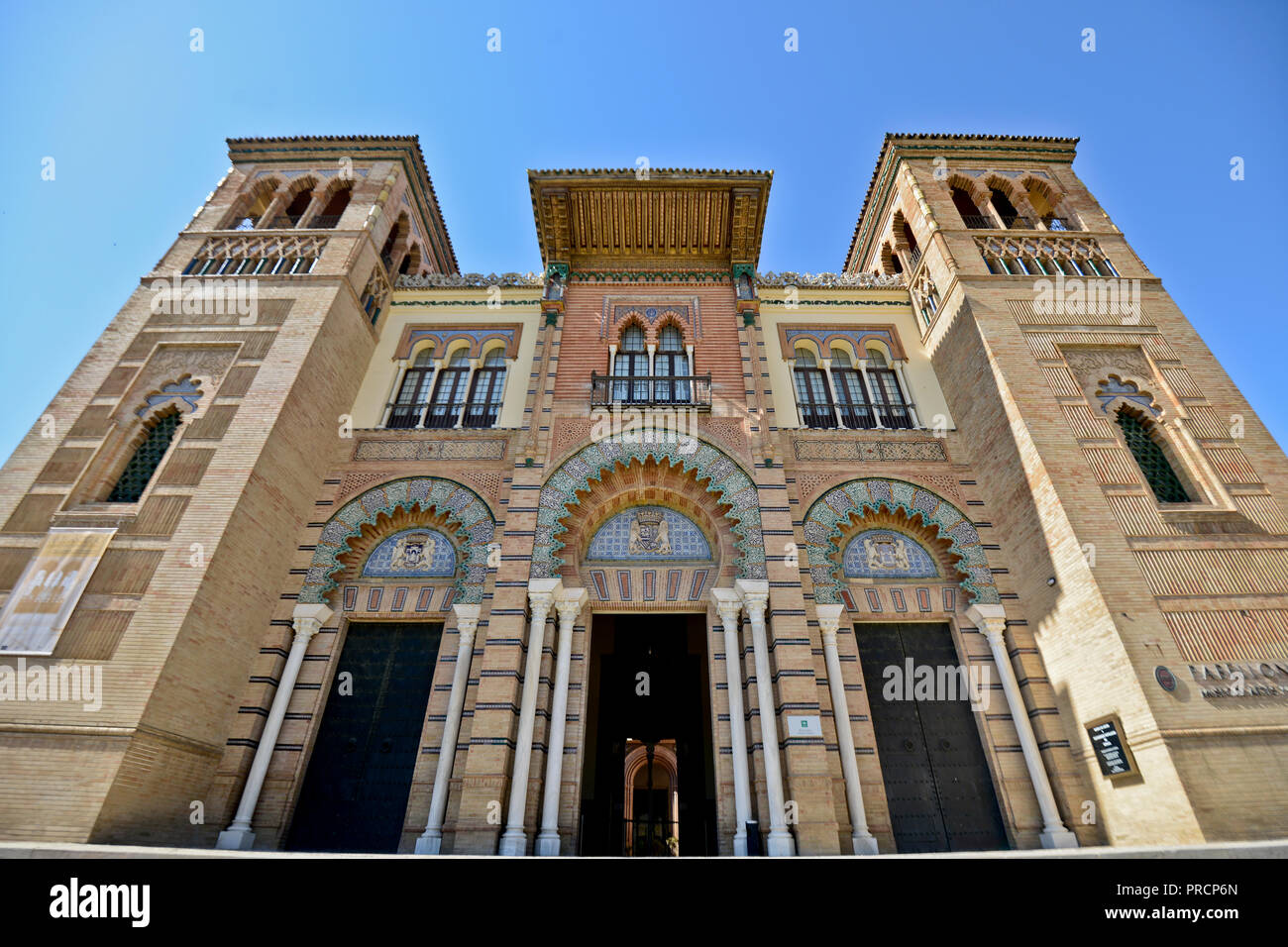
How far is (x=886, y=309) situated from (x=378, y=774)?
11.5m

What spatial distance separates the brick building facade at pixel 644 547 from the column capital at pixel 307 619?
3 cm

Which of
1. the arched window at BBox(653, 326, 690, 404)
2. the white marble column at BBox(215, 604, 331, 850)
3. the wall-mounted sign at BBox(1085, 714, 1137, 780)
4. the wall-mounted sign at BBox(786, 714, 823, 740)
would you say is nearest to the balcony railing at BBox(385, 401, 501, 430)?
the arched window at BBox(653, 326, 690, 404)

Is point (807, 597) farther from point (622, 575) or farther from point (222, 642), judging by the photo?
point (222, 642)

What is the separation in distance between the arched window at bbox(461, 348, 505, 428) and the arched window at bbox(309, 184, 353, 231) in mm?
4020

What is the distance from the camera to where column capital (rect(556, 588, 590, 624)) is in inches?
313

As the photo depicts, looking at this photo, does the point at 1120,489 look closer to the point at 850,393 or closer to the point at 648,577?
the point at 850,393

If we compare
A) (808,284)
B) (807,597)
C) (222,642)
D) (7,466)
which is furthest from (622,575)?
(7,466)

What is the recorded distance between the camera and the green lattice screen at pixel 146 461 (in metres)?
8.03

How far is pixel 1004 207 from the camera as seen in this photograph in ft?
41.2

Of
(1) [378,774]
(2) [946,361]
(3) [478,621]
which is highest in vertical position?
(2) [946,361]

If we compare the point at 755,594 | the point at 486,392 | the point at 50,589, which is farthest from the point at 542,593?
the point at 50,589

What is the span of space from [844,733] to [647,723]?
289cm

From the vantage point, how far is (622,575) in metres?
8.66

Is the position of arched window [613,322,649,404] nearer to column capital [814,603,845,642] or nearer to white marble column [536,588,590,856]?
white marble column [536,588,590,856]
